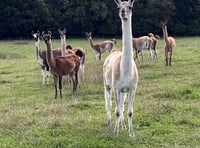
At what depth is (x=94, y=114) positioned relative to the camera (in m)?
9.21

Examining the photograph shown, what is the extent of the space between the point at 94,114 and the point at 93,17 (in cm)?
3486

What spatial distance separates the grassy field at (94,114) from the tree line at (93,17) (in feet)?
92.4

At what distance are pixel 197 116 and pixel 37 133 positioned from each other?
10.8 feet

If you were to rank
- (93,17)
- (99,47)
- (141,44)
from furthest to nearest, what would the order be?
(93,17) < (99,47) < (141,44)

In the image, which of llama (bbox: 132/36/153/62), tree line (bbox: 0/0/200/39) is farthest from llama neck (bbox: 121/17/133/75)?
tree line (bbox: 0/0/200/39)

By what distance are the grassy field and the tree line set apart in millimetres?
28159

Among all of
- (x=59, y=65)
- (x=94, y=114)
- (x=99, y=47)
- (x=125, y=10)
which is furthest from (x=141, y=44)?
(x=125, y=10)

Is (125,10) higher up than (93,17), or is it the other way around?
(93,17)

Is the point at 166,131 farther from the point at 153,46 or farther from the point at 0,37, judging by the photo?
the point at 0,37

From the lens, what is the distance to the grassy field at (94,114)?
6852 millimetres

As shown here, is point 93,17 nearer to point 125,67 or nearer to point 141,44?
point 141,44

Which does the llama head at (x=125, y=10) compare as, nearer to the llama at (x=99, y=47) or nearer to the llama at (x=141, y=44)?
the llama at (x=141, y=44)

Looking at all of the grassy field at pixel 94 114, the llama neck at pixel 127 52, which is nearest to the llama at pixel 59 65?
the grassy field at pixel 94 114

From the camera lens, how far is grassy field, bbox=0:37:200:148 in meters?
6.85
